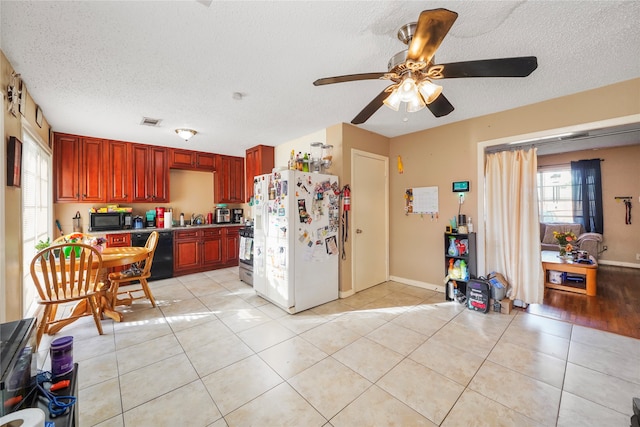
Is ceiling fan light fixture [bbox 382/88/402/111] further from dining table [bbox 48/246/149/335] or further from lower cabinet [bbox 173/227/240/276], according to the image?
lower cabinet [bbox 173/227/240/276]

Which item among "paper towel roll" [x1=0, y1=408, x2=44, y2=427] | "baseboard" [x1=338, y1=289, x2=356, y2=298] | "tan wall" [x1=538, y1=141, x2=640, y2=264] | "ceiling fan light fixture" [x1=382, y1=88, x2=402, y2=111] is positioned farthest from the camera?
"tan wall" [x1=538, y1=141, x2=640, y2=264]

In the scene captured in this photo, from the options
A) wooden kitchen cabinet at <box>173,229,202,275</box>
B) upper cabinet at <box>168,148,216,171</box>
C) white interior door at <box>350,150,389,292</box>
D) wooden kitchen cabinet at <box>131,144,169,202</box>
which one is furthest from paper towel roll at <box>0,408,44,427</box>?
upper cabinet at <box>168,148,216,171</box>

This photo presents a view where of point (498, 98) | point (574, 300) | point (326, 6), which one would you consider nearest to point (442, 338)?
point (574, 300)

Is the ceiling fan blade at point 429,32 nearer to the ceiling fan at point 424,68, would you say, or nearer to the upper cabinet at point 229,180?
the ceiling fan at point 424,68

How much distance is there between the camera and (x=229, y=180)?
5598 mm

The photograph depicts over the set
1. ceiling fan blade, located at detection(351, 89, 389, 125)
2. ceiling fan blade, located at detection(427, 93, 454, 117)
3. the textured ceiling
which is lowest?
ceiling fan blade, located at detection(427, 93, 454, 117)

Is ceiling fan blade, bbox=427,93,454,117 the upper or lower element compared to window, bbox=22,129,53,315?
upper

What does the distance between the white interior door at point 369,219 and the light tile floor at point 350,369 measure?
890mm

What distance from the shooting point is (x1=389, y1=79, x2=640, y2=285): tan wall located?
2520 millimetres

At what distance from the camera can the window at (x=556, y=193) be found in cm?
577

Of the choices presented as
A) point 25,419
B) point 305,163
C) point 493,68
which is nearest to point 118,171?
point 305,163

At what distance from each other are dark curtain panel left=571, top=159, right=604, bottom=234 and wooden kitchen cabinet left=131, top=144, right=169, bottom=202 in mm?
8690

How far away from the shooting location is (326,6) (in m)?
1.50

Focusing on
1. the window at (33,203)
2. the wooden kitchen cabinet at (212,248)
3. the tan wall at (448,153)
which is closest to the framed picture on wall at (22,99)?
the window at (33,203)
